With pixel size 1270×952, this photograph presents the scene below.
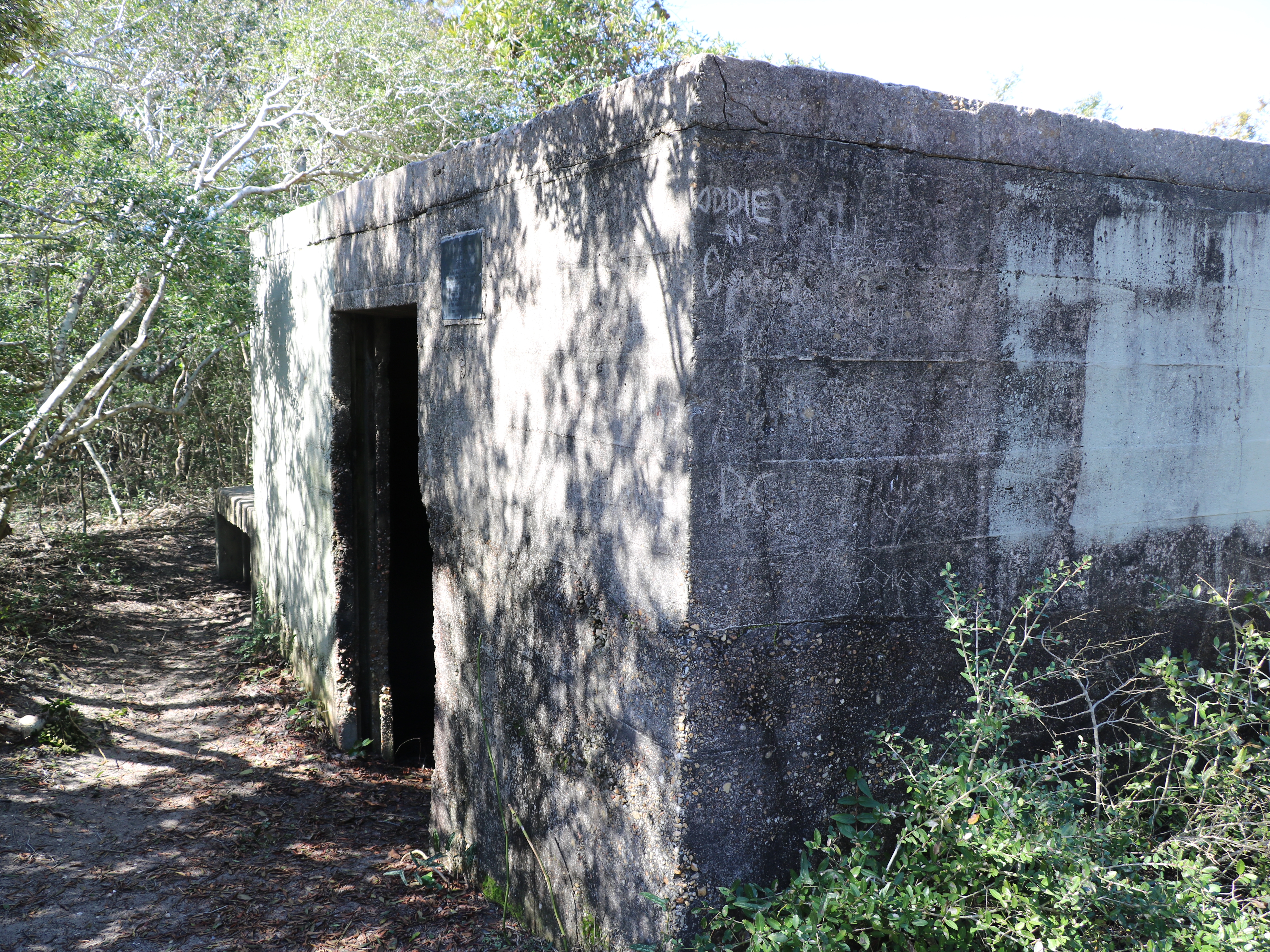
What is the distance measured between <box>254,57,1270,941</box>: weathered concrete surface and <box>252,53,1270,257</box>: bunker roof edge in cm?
1

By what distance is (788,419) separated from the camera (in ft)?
8.16

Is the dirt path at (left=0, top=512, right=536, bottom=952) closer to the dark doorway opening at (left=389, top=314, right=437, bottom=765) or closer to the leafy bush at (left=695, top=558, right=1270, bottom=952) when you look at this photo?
the dark doorway opening at (left=389, top=314, right=437, bottom=765)

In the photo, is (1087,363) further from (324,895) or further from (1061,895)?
(324,895)

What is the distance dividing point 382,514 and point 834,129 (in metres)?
3.35

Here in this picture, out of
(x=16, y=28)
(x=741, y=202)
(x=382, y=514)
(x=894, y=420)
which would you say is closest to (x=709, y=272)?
(x=741, y=202)

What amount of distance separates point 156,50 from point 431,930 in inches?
416

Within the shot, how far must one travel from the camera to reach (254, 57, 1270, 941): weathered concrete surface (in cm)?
244

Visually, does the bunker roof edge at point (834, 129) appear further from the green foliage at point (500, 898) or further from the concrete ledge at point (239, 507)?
the concrete ledge at point (239, 507)

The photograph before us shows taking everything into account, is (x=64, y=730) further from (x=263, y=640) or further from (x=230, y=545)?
(x=230, y=545)

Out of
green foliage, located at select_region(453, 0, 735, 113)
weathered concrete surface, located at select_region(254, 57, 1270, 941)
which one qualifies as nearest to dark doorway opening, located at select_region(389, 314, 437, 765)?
weathered concrete surface, located at select_region(254, 57, 1270, 941)

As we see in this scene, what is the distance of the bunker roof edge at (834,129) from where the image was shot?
236 centimetres

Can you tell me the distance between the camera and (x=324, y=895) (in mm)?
3721

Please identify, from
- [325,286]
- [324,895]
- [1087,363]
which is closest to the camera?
[1087,363]

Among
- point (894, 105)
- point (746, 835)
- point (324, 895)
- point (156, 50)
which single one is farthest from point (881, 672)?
point (156, 50)
